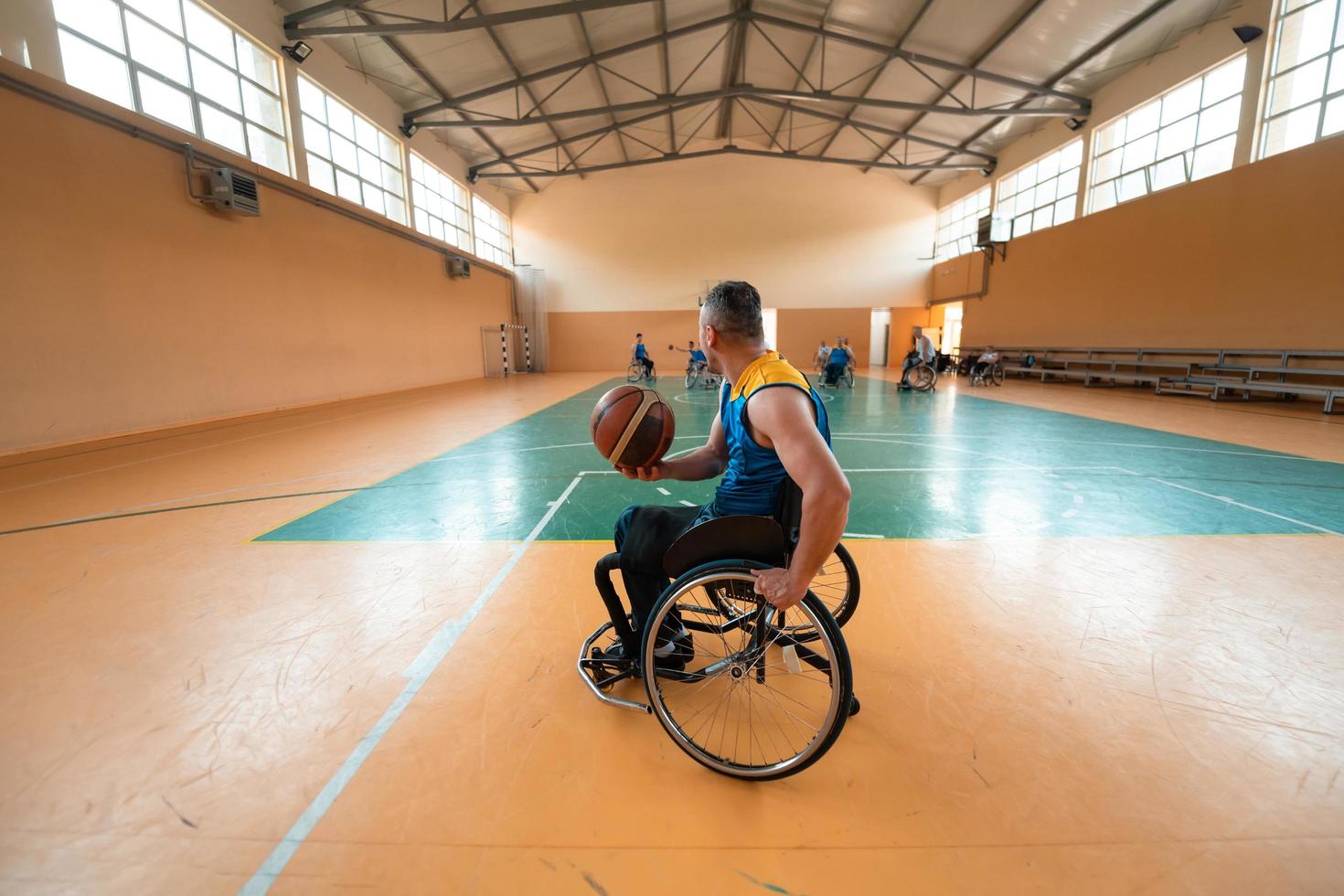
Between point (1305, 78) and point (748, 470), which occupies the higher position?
point (1305, 78)

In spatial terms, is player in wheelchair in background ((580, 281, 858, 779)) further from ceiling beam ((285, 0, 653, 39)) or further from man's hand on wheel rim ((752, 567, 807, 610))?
ceiling beam ((285, 0, 653, 39))

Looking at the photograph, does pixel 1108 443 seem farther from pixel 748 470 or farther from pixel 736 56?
pixel 736 56

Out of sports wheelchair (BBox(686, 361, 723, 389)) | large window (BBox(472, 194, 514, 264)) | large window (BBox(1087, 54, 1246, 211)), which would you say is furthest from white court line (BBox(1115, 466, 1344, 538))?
large window (BBox(472, 194, 514, 264))

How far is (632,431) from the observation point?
1805 millimetres

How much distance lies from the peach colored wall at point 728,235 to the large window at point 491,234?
0.68m

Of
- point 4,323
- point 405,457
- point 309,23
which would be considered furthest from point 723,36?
point 4,323

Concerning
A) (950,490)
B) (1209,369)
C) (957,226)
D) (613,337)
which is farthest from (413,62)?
(957,226)

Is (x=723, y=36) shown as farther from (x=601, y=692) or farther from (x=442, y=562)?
(x=601, y=692)

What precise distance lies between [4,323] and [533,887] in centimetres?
763

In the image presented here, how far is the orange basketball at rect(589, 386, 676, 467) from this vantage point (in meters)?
1.81

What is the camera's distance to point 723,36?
12023 mm

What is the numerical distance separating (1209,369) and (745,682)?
41.7ft

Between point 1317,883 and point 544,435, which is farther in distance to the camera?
point 544,435

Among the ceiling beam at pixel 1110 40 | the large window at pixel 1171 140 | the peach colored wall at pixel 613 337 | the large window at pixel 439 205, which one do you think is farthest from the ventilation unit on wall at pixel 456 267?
the large window at pixel 1171 140
